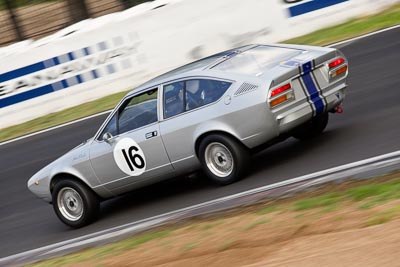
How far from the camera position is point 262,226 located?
25.6ft

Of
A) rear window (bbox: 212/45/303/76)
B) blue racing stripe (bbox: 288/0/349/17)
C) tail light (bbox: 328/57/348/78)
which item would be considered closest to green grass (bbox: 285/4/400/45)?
blue racing stripe (bbox: 288/0/349/17)

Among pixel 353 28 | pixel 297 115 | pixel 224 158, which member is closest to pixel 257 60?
pixel 297 115

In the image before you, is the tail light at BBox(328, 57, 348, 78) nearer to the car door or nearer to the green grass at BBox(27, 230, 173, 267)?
the car door

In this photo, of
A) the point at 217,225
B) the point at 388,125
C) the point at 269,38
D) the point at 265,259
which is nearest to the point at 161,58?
the point at 269,38

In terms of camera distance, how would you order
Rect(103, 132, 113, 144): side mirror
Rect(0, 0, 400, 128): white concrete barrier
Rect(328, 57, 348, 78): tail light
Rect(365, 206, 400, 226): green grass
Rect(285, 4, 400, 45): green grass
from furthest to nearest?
Rect(0, 0, 400, 128): white concrete barrier, Rect(285, 4, 400, 45): green grass, Rect(103, 132, 113, 144): side mirror, Rect(328, 57, 348, 78): tail light, Rect(365, 206, 400, 226): green grass

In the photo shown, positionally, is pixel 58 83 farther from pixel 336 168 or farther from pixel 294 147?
pixel 336 168

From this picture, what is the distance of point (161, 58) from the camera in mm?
18688

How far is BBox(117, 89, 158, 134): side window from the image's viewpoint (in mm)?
10461

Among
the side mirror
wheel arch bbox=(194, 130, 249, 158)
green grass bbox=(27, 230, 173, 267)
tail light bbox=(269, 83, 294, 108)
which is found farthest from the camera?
the side mirror

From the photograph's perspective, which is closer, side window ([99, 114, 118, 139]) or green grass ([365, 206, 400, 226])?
green grass ([365, 206, 400, 226])

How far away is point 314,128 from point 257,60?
1.50 metres

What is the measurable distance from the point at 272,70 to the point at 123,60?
9.41 m

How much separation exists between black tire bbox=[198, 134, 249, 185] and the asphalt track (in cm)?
13

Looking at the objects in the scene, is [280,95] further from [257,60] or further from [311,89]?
[257,60]
